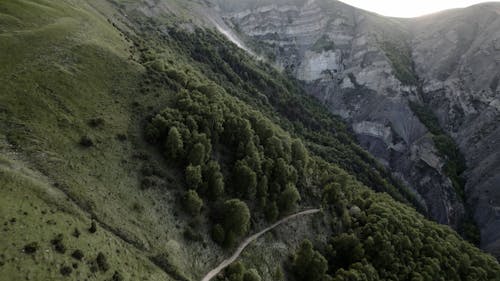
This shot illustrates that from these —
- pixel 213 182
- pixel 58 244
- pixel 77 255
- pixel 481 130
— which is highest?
pixel 481 130

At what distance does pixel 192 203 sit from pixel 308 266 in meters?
30.4

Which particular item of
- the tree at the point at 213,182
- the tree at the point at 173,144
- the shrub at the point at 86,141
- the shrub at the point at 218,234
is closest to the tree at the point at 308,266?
the shrub at the point at 218,234

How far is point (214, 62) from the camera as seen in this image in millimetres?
179625

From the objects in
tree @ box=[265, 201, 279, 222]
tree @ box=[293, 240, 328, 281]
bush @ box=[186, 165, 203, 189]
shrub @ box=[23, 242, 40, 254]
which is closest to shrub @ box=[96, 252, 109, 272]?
shrub @ box=[23, 242, 40, 254]

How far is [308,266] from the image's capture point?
246 ft

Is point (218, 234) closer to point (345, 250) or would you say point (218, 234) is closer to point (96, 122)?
point (96, 122)

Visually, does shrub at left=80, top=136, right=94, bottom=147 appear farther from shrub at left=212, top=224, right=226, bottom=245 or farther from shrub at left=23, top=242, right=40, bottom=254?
shrub at left=212, top=224, right=226, bottom=245

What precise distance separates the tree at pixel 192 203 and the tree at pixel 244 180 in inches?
621

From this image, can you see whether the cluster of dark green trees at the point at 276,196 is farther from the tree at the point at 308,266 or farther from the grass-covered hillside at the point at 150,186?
the grass-covered hillside at the point at 150,186

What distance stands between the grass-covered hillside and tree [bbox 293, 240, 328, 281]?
0.73ft

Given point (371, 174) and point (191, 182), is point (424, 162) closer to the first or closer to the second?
point (371, 174)

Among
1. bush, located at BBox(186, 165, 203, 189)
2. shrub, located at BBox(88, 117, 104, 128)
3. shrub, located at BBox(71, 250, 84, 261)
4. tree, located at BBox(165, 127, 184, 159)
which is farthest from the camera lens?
tree, located at BBox(165, 127, 184, 159)

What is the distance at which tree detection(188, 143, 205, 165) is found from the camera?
72375 mm

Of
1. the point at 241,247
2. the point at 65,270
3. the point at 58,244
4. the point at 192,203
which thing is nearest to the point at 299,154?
the point at 241,247
